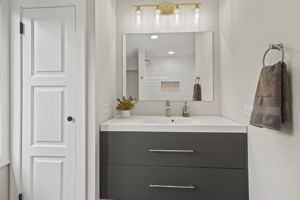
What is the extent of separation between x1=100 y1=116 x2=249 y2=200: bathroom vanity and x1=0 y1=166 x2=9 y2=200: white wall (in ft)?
2.76

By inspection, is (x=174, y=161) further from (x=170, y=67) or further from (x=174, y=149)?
(x=170, y=67)

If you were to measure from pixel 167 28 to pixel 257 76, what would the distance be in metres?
1.33

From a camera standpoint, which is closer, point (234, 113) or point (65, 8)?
point (65, 8)

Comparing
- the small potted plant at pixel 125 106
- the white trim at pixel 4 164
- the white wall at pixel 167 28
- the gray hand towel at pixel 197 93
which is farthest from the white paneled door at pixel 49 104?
the gray hand towel at pixel 197 93

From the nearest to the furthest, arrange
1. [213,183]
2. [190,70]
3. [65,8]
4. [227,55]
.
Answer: [213,183] → [65,8] → [227,55] → [190,70]

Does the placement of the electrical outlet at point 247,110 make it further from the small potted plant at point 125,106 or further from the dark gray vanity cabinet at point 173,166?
the small potted plant at point 125,106

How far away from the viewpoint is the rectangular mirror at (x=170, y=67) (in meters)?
2.37

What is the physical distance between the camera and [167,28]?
7.94 feet

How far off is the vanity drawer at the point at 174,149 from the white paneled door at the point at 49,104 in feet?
1.18

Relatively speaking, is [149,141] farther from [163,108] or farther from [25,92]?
[25,92]

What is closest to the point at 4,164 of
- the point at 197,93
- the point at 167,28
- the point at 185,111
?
the point at 185,111

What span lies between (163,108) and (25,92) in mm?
1434

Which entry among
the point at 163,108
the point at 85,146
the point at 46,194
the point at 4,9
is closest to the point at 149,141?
the point at 85,146

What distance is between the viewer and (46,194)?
1752 mm
